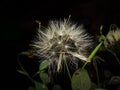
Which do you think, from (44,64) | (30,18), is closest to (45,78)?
(44,64)

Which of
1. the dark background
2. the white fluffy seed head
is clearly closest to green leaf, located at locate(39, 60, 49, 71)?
the white fluffy seed head

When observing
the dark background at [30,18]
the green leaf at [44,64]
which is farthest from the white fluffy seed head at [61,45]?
the dark background at [30,18]

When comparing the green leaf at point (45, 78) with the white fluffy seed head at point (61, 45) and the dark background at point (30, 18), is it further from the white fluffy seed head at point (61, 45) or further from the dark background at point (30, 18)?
the dark background at point (30, 18)

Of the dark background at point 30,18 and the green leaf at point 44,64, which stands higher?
the dark background at point 30,18

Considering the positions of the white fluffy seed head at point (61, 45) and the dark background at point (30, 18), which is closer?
the white fluffy seed head at point (61, 45)

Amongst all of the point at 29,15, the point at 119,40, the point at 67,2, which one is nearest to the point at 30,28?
the point at 29,15
